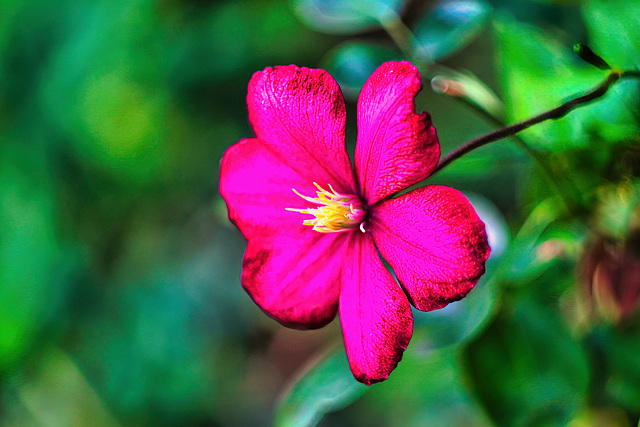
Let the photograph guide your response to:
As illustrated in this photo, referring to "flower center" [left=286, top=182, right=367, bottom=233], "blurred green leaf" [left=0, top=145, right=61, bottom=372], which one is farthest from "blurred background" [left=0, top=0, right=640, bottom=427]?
"flower center" [left=286, top=182, right=367, bottom=233]

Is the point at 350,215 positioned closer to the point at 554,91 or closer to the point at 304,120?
the point at 304,120

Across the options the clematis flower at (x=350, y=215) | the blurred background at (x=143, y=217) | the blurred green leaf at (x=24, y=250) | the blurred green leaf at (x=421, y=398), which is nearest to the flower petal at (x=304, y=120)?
the clematis flower at (x=350, y=215)

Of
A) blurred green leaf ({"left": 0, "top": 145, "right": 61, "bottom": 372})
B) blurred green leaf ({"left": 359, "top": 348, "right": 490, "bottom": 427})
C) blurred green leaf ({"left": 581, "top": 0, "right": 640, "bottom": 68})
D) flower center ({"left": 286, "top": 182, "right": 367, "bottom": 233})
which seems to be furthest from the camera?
blurred green leaf ({"left": 0, "top": 145, "right": 61, "bottom": 372})

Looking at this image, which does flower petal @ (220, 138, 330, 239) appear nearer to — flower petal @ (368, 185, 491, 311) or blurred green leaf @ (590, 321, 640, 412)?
flower petal @ (368, 185, 491, 311)

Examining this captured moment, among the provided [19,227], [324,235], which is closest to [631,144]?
[324,235]

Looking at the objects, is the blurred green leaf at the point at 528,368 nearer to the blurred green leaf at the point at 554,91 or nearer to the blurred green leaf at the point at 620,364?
the blurred green leaf at the point at 620,364

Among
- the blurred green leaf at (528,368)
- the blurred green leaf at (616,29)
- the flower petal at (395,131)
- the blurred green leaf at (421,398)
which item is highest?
the flower petal at (395,131)
